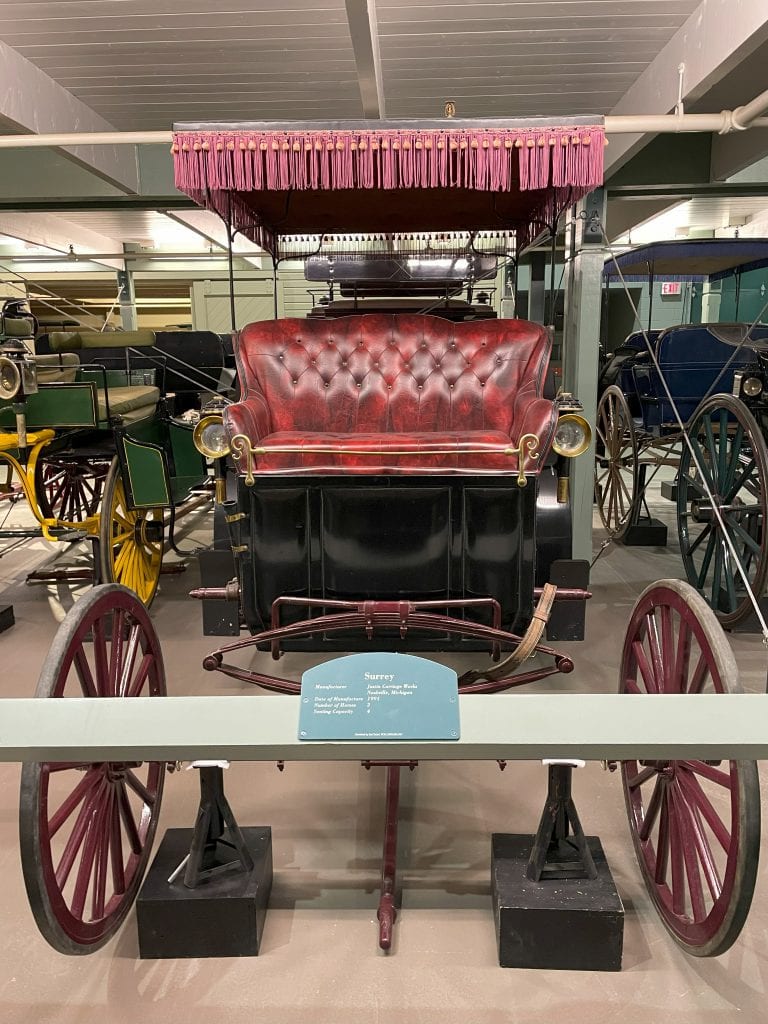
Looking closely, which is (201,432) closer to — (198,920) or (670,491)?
(198,920)

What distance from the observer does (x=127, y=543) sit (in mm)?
4102

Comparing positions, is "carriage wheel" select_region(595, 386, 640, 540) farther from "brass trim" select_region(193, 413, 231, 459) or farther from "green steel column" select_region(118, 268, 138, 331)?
"green steel column" select_region(118, 268, 138, 331)

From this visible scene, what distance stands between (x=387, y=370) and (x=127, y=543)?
1791 millimetres

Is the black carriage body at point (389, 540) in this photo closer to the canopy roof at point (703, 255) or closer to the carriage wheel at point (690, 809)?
the carriage wheel at point (690, 809)

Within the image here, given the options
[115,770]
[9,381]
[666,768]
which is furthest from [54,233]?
[666,768]

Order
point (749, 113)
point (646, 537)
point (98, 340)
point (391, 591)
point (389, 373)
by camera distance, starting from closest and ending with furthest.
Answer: point (391, 591), point (749, 113), point (389, 373), point (646, 537), point (98, 340)

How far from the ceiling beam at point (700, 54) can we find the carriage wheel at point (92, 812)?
285 centimetres

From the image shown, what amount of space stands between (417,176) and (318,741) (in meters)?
2.10

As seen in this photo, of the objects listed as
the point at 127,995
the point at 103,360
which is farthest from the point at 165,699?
the point at 103,360

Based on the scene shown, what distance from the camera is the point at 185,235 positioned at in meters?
8.02

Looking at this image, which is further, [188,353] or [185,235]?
[185,235]

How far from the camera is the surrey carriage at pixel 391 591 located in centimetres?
175

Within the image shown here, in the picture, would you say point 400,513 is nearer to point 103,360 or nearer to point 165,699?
point 165,699

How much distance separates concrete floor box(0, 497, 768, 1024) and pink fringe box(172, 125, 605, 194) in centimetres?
192
